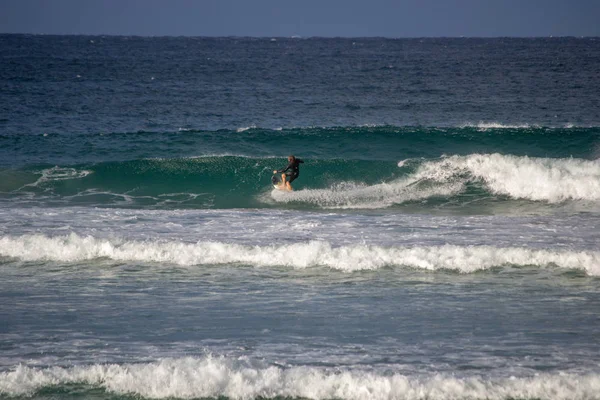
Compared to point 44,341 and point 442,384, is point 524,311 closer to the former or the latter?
point 442,384

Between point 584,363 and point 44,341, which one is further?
point 44,341

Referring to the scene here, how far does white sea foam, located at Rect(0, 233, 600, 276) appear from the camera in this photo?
12102 millimetres

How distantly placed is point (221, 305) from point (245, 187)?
11.8 metres

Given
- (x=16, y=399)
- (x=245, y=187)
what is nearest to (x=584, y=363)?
(x=16, y=399)

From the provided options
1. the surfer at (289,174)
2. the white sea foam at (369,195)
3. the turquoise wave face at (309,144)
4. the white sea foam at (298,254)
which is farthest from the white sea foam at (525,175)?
the white sea foam at (298,254)

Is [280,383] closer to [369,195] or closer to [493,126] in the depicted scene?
[369,195]

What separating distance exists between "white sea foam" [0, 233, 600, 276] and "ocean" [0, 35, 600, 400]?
0.13 ft

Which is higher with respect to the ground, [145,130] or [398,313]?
[145,130]

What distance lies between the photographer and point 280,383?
296 inches

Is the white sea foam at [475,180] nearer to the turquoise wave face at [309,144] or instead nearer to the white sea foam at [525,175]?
the white sea foam at [525,175]

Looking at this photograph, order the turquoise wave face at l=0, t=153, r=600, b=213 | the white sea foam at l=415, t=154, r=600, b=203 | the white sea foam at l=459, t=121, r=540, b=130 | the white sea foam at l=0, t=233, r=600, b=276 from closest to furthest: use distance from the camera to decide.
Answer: the white sea foam at l=0, t=233, r=600, b=276 < the white sea foam at l=415, t=154, r=600, b=203 < the turquoise wave face at l=0, t=153, r=600, b=213 < the white sea foam at l=459, t=121, r=540, b=130

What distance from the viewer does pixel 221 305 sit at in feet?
33.2

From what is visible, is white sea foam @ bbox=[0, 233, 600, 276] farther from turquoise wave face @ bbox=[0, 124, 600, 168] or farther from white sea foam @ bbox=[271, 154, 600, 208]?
turquoise wave face @ bbox=[0, 124, 600, 168]

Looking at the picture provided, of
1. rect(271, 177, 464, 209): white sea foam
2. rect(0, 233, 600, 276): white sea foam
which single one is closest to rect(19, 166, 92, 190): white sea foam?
rect(271, 177, 464, 209): white sea foam
